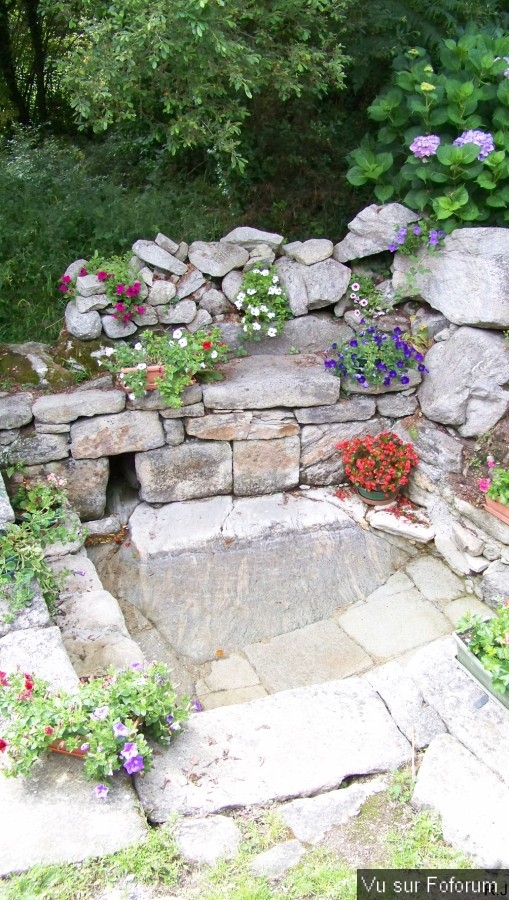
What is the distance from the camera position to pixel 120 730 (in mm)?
2682

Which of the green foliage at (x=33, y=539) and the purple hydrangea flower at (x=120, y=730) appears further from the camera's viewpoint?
the green foliage at (x=33, y=539)

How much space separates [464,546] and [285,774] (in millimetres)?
2281

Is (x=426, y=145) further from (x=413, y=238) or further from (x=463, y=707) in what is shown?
(x=463, y=707)

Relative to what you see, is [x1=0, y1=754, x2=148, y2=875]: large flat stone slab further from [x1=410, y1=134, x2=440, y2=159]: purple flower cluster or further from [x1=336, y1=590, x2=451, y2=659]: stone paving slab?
[x1=410, y1=134, x2=440, y2=159]: purple flower cluster

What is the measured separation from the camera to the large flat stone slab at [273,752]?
2789 mm

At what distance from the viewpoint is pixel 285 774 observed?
2.90 m

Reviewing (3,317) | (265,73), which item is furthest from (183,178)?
(3,317)

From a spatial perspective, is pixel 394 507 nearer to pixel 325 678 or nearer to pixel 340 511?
pixel 340 511

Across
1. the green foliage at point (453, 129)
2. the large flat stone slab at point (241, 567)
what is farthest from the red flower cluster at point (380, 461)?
the green foliage at point (453, 129)

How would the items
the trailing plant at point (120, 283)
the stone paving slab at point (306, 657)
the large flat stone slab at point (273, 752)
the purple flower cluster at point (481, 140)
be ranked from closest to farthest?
1. the large flat stone slab at point (273, 752)
2. the stone paving slab at point (306, 657)
3. the purple flower cluster at point (481, 140)
4. the trailing plant at point (120, 283)

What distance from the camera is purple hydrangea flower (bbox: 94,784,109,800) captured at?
261cm

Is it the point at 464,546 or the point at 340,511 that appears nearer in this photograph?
the point at 464,546

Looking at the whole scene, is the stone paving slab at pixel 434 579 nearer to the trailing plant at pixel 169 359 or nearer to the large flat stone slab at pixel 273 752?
the large flat stone slab at pixel 273 752

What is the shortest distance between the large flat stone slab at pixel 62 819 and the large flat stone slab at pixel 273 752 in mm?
140
